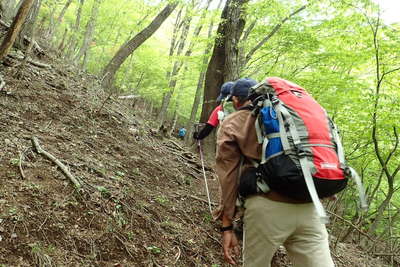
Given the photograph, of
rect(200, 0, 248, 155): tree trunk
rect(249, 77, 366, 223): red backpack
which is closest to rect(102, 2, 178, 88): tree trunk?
rect(200, 0, 248, 155): tree trunk

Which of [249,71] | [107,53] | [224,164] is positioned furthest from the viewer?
[107,53]

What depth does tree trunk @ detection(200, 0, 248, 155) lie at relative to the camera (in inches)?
259

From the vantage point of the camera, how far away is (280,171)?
170cm

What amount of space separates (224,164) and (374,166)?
32.4 ft

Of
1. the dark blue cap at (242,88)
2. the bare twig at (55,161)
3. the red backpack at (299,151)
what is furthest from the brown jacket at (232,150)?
the bare twig at (55,161)

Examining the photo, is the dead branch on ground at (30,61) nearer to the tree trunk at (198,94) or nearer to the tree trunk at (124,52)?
the tree trunk at (124,52)

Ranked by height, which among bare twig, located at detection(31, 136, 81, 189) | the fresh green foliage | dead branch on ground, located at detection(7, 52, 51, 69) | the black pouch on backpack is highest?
the fresh green foliage

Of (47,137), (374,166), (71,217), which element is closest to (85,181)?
(71,217)

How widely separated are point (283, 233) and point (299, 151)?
1.84 feet

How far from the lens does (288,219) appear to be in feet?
6.05

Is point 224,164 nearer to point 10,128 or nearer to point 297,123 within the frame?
point 297,123

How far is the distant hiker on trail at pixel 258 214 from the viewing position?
1.85m

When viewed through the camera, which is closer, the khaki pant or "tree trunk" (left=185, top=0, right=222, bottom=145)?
the khaki pant

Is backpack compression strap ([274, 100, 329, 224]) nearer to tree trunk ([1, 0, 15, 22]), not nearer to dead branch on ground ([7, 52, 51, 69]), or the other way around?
dead branch on ground ([7, 52, 51, 69])
